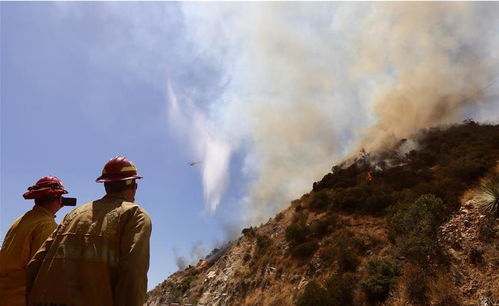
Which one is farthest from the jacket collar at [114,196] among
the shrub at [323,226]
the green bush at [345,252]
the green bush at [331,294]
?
the shrub at [323,226]

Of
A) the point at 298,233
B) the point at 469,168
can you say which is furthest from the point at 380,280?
the point at 469,168

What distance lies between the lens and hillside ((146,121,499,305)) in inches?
622

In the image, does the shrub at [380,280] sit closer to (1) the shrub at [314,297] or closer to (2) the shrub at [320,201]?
(1) the shrub at [314,297]

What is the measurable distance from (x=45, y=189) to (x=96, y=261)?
1.97 m

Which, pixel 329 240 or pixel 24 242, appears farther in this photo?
pixel 329 240

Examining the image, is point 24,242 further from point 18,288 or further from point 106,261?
point 106,261

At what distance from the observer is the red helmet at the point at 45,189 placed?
13.5 feet

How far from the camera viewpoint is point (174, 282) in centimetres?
4400

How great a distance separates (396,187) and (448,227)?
385 inches

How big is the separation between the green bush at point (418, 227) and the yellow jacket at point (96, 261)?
16.9 m

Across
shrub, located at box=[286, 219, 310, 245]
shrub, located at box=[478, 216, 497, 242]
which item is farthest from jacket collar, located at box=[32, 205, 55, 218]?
shrub, located at box=[286, 219, 310, 245]

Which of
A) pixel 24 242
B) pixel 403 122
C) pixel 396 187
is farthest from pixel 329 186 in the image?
pixel 24 242

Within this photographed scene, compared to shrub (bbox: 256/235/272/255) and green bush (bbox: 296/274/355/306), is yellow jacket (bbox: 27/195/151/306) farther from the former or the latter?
shrub (bbox: 256/235/272/255)

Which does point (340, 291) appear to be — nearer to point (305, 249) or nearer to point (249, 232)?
point (305, 249)
